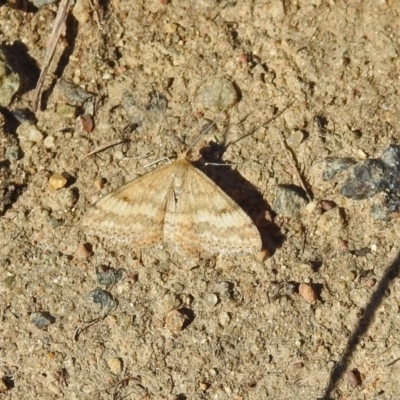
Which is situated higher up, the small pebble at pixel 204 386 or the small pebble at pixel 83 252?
the small pebble at pixel 83 252

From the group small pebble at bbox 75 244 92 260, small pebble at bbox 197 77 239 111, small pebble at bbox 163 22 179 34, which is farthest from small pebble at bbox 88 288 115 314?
small pebble at bbox 163 22 179 34

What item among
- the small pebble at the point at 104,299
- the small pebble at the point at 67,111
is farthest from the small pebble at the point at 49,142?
the small pebble at the point at 104,299

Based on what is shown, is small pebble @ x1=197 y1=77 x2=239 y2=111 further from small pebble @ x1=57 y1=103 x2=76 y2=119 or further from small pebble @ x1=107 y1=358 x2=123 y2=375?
small pebble @ x1=107 y1=358 x2=123 y2=375

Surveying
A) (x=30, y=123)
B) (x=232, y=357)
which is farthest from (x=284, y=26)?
(x=232, y=357)

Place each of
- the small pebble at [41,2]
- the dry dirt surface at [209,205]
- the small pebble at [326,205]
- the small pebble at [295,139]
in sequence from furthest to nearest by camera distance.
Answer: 1. the small pebble at [41,2]
2. the small pebble at [295,139]
3. the small pebble at [326,205]
4. the dry dirt surface at [209,205]

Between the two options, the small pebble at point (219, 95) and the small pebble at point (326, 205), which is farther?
the small pebble at point (219, 95)

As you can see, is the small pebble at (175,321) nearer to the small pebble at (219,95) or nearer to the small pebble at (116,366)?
the small pebble at (116,366)

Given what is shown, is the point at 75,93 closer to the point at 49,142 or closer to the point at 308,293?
the point at 49,142

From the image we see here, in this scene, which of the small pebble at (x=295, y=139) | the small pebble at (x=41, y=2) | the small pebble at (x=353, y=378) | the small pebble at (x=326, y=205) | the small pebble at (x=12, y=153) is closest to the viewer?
the small pebble at (x=353, y=378)

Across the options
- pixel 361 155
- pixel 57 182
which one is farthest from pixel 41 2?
pixel 361 155
